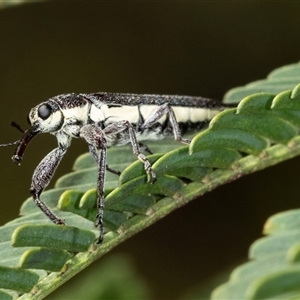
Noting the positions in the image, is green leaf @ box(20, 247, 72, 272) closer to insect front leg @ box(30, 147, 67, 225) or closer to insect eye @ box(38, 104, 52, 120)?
insect front leg @ box(30, 147, 67, 225)

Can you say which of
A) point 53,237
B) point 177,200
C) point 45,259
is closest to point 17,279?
point 45,259

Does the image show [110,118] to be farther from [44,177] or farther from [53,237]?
[53,237]

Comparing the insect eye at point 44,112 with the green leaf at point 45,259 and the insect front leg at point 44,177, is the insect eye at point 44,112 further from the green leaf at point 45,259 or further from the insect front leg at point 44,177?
the green leaf at point 45,259

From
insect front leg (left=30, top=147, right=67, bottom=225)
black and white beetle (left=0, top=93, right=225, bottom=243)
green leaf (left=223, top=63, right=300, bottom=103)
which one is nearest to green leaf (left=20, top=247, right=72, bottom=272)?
insect front leg (left=30, top=147, right=67, bottom=225)

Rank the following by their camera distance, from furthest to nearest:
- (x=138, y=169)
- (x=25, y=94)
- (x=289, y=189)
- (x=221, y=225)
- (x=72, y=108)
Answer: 1. (x=25, y=94)
2. (x=221, y=225)
3. (x=289, y=189)
4. (x=72, y=108)
5. (x=138, y=169)

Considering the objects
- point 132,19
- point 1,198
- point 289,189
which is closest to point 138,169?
point 289,189

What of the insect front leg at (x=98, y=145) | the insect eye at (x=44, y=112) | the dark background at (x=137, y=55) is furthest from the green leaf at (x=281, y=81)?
the dark background at (x=137, y=55)

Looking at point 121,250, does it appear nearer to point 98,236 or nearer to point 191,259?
point 191,259

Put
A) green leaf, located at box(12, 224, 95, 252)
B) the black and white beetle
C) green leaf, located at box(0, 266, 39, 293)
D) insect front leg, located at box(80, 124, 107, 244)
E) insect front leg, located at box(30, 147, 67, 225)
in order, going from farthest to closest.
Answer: the black and white beetle, insect front leg, located at box(80, 124, 107, 244), insect front leg, located at box(30, 147, 67, 225), green leaf, located at box(0, 266, 39, 293), green leaf, located at box(12, 224, 95, 252)
